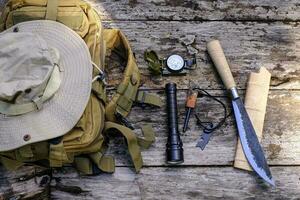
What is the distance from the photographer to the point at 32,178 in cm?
207

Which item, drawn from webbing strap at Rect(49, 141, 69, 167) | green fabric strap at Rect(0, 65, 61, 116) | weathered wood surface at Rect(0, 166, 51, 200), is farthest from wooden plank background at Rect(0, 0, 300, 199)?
green fabric strap at Rect(0, 65, 61, 116)

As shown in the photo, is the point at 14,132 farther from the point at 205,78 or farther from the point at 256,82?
the point at 256,82

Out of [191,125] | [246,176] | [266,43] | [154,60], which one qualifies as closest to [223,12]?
[266,43]

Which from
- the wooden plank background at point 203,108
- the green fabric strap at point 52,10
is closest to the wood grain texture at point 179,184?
the wooden plank background at point 203,108

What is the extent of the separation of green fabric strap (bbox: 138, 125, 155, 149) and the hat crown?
17.9 inches

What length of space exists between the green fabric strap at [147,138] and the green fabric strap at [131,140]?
3 cm

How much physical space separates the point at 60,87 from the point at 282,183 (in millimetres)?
922

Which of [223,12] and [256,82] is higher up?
[223,12]

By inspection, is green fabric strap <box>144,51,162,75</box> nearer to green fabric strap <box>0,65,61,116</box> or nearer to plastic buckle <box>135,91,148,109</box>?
plastic buckle <box>135,91,148,109</box>

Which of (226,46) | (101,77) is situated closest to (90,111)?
(101,77)

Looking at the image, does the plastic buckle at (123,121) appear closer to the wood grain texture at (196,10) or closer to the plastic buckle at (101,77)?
the plastic buckle at (101,77)

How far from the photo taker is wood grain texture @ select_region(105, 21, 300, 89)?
2281 millimetres

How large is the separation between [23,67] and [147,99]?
547mm

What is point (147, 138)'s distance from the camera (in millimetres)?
2156
